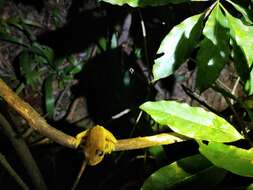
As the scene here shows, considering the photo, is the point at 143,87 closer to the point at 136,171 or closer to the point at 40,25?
the point at 136,171

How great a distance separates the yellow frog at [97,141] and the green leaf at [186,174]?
11cm

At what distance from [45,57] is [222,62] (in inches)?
61.3

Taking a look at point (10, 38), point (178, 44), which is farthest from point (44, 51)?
point (178, 44)

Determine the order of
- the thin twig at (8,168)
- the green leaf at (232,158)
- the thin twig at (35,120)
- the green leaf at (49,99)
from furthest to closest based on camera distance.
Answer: the green leaf at (49,99), the thin twig at (8,168), the thin twig at (35,120), the green leaf at (232,158)

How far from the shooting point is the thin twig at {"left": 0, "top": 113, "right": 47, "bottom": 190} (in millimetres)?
1145

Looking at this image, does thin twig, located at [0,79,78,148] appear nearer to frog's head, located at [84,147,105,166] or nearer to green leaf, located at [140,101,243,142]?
frog's head, located at [84,147,105,166]

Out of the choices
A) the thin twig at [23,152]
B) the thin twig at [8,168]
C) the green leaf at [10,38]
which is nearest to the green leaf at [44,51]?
the green leaf at [10,38]

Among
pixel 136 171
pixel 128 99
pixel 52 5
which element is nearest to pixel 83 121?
pixel 128 99

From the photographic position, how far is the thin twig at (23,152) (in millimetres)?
1145

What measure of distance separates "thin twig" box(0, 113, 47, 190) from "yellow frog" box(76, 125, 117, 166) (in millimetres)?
372

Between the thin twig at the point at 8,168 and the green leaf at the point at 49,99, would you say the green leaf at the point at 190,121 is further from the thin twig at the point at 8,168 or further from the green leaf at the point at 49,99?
the green leaf at the point at 49,99

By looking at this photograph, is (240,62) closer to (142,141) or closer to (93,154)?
(142,141)

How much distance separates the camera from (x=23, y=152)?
3.93 ft

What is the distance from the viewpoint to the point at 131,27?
2.21 m
